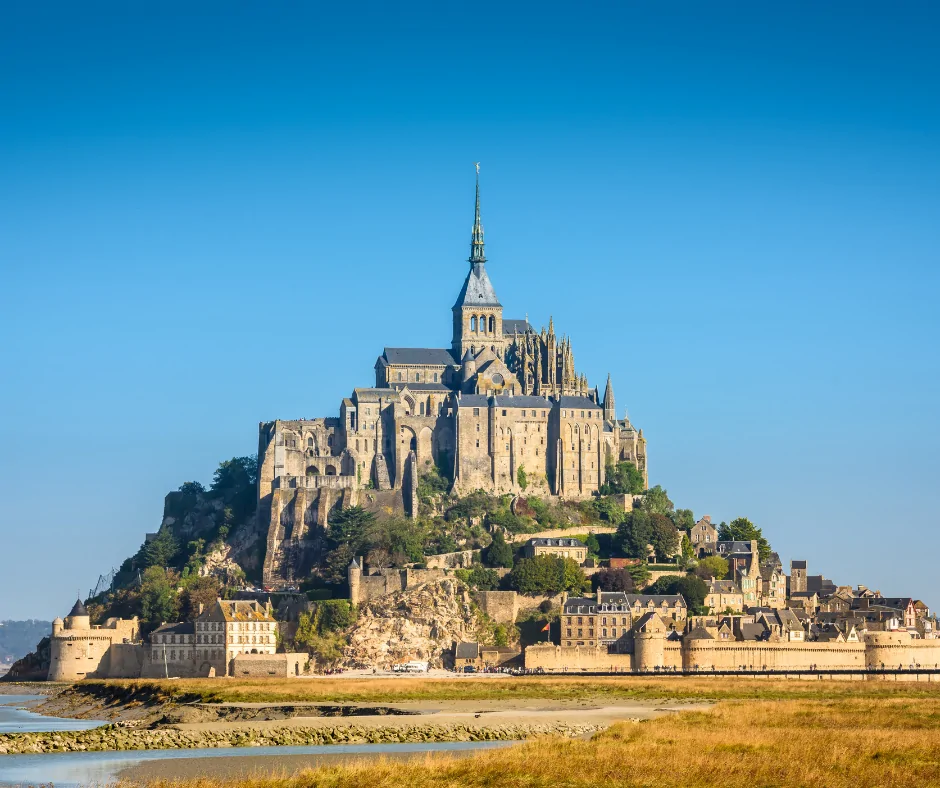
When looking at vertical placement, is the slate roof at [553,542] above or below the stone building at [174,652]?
Answer: above

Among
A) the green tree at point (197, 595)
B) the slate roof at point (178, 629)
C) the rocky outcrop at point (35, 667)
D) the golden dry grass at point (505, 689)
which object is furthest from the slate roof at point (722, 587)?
the rocky outcrop at point (35, 667)

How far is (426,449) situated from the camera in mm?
116375

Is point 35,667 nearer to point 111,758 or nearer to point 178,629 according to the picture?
point 178,629

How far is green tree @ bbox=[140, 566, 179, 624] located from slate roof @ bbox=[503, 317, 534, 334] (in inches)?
1361

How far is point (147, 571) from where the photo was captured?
362ft

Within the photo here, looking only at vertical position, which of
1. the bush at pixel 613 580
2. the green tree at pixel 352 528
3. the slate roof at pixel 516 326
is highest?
the slate roof at pixel 516 326

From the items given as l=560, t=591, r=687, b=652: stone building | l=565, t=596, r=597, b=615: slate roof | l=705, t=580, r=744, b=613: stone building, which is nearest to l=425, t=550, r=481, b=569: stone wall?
l=560, t=591, r=687, b=652: stone building

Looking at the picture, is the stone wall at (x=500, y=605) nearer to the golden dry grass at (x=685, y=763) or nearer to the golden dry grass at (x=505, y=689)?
the golden dry grass at (x=505, y=689)

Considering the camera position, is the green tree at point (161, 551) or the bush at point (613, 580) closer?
the bush at point (613, 580)

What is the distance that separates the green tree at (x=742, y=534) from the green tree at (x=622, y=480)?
261 inches

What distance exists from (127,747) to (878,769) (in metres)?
24.7

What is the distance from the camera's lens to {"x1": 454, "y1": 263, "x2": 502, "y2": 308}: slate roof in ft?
415

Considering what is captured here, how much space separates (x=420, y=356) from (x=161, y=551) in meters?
24.3

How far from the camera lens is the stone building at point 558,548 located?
10775cm
